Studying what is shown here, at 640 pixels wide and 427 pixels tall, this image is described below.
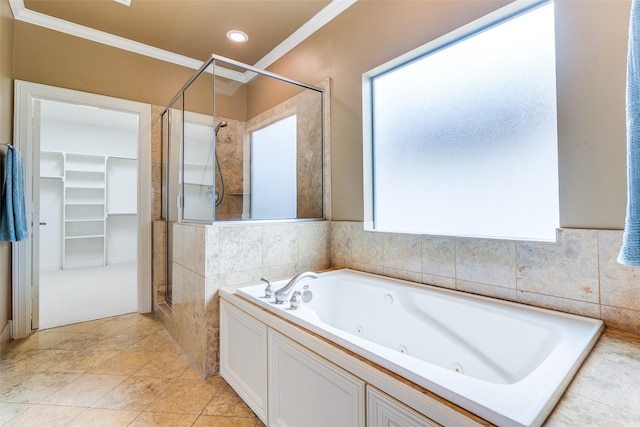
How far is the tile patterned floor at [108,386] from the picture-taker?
1403 millimetres

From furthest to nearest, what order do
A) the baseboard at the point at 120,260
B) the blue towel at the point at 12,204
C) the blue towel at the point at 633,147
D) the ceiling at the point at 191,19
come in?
the baseboard at the point at 120,260
the ceiling at the point at 191,19
the blue towel at the point at 12,204
the blue towel at the point at 633,147

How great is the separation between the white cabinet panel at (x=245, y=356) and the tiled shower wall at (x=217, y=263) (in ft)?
0.33

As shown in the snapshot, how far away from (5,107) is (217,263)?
2.07 metres

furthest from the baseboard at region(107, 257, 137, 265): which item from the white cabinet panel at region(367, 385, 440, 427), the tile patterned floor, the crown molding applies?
the white cabinet panel at region(367, 385, 440, 427)

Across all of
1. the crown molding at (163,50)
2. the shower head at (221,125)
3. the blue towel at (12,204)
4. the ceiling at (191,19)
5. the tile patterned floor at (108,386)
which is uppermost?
the ceiling at (191,19)

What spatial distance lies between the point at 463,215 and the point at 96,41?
3.37 meters

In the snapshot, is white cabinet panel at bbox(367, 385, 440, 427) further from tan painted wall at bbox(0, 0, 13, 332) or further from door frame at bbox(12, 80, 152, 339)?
door frame at bbox(12, 80, 152, 339)

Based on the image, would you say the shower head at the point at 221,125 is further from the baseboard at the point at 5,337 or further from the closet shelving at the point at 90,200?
the closet shelving at the point at 90,200

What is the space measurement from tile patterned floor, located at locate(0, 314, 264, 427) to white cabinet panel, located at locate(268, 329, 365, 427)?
303mm

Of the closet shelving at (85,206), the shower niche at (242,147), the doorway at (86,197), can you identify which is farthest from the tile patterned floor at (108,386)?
the closet shelving at (85,206)

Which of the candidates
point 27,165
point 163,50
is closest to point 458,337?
point 27,165

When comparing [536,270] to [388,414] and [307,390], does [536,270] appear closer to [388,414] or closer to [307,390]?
[388,414]

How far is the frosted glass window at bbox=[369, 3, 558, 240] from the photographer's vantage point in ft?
4.49

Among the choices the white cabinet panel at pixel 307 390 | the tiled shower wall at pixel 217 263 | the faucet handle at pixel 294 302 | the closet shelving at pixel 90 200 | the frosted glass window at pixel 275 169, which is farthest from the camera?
the closet shelving at pixel 90 200
